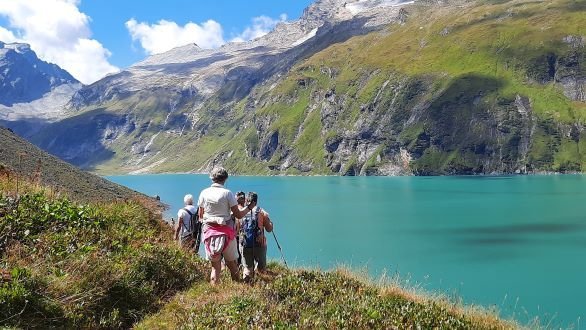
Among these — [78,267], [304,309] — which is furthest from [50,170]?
[304,309]

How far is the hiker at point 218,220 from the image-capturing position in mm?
12602

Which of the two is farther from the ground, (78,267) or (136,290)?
(78,267)

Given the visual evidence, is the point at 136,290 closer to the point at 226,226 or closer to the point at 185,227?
the point at 226,226

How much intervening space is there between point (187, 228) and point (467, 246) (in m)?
54.0

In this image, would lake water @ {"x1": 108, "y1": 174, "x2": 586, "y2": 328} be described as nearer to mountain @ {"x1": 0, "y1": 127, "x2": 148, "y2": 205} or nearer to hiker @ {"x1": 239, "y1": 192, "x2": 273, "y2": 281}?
hiker @ {"x1": 239, "y1": 192, "x2": 273, "y2": 281}

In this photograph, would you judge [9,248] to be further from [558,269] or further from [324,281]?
[558,269]

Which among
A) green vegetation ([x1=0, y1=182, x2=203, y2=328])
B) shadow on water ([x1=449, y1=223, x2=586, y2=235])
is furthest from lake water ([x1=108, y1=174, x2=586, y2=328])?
green vegetation ([x1=0, y1=182, x2=203, y2=328])

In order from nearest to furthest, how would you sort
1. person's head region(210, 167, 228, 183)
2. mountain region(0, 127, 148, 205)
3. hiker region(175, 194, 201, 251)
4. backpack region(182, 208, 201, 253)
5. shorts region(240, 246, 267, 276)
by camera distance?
person's head region(210, 167, 228, 183) < shorts region(240, 246, 267, 276) < hiker region(175, 194, 201, 251) < backpack region(182, 208, 201, 253) < mountain region(0, 127, 148, 205)

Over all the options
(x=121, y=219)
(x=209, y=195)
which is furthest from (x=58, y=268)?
(x=121, y=219)

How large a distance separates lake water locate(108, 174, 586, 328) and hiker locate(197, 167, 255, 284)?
22.9 feet

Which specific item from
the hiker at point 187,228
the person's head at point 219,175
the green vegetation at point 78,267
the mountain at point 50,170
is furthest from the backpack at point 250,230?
the mountain at point 50,170

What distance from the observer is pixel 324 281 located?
1287 cm

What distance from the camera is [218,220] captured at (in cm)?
1257

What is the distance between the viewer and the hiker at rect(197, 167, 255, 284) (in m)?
12.6
